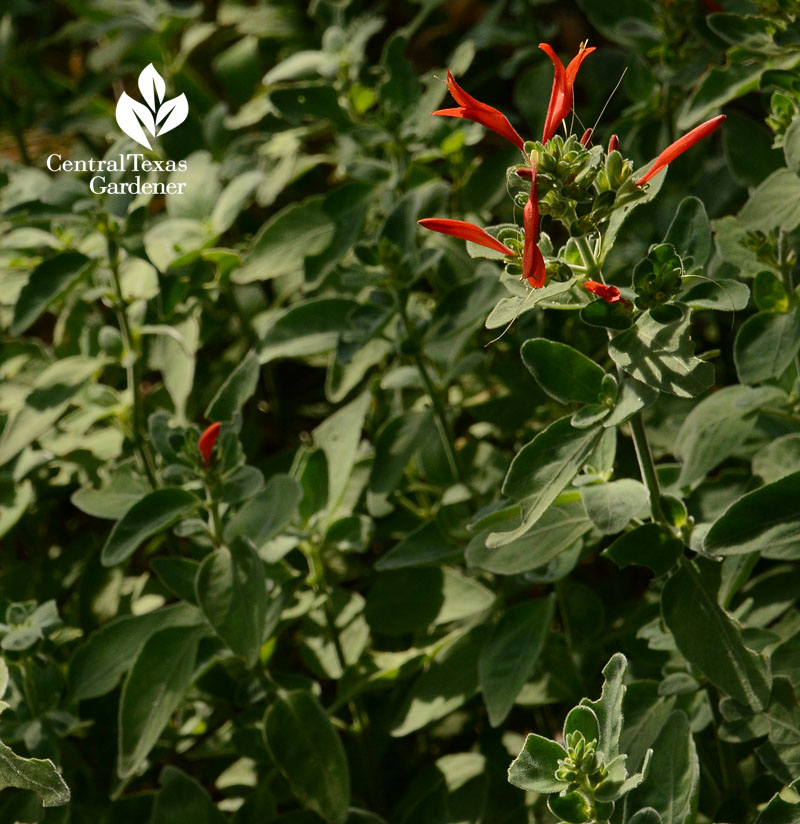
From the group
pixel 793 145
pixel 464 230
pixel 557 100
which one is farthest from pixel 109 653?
pixel 793 145

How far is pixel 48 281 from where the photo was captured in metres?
1.39

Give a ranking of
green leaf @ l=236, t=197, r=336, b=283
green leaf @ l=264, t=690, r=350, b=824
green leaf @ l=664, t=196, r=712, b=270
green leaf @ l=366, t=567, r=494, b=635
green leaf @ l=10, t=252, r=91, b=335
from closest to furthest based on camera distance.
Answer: green leaf @ l=664, t=196, r=712, b=270 < green leaf @ l=264, t=690, r=350, b=824 < green leaf @ l=366, t=567, r=494, b=635 < green leaf @ l=10, t=252, r=91, b=335 < green leaf @ l=236, t=197, r=336, b=283

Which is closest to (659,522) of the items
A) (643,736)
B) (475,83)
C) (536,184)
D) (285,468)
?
(643,736)

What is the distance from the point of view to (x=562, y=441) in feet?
2.95

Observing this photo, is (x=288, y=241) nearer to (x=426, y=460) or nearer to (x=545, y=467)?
(x=426, y=460)

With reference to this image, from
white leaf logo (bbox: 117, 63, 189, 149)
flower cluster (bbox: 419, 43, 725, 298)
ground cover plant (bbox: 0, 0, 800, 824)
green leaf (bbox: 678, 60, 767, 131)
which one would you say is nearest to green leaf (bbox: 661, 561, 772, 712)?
ground cover plant (bbox: 0, 0, 800, 824)

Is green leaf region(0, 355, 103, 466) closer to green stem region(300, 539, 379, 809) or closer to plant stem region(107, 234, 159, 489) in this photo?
plant stem region(107, 234, 159, 489)

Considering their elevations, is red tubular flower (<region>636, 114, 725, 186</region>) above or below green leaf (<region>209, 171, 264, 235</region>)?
below

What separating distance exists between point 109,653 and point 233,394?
35 centimetres

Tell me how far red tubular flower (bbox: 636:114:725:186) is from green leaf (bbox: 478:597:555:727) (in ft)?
1.80

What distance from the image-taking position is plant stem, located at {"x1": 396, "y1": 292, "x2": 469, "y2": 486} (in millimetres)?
1294

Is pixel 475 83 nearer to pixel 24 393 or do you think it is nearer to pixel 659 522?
pixel 24 393

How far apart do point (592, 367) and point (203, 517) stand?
579mm

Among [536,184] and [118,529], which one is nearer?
[536,184]
